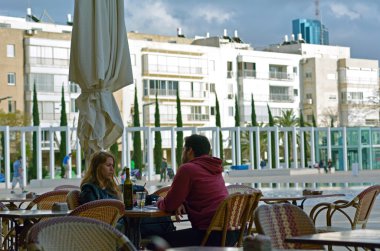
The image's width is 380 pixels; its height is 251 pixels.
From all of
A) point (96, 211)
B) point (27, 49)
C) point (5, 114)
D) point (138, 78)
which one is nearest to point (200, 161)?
point (96, 211)

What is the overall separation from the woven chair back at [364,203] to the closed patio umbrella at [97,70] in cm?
A: 364

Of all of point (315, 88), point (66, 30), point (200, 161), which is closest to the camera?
point (200, 161)

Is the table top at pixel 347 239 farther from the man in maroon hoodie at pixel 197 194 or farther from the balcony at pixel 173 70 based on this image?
the balcony at pixel 173 70

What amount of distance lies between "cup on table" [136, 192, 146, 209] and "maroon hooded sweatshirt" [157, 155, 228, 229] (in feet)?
1.97

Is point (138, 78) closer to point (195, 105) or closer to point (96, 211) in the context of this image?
point (195, 105)

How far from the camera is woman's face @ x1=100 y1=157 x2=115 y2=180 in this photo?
8163 millimetres

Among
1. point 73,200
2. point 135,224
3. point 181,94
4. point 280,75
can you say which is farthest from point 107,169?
point 280,75

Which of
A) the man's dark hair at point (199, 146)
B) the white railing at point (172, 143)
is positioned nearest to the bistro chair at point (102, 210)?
the man's dark hair at point (199, 146)

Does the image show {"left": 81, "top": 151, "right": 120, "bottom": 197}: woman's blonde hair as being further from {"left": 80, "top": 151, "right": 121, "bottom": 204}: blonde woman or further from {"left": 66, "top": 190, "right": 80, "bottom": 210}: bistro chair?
{"left": 66, "top": 190, "right": 80, "bottom": 210}: bistro chair

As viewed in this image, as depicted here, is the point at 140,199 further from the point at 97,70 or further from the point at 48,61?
the point at 48,61

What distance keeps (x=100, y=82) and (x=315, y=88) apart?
79368 mm

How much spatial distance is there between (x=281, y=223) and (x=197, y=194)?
1.65 m

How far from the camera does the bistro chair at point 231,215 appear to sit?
7.27 m

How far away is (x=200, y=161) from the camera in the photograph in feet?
24.4
